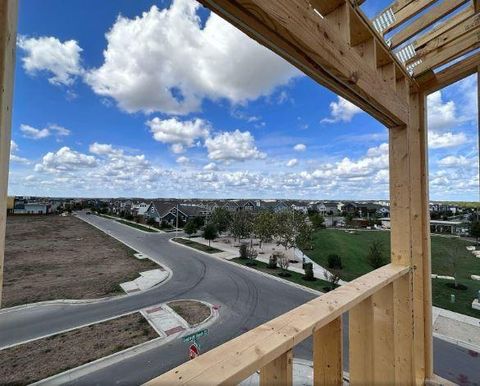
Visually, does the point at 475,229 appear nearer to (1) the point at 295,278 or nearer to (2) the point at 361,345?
A: (1) the point at 295,278

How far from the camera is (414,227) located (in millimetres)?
2207

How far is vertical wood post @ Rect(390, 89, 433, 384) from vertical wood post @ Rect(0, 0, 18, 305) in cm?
225

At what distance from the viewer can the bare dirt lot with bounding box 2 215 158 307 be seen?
1107cm

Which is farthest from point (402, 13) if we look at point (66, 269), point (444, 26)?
point (66, 269)

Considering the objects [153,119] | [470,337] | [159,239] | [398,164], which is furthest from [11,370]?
[159,239]

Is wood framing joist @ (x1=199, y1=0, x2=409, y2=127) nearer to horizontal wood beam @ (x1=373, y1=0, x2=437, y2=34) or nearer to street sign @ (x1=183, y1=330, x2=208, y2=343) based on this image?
horizontal wood beam @ (x1=373, y1=0, x2=437, y2=34)

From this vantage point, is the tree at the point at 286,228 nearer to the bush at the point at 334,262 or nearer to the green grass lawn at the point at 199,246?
the bush at the point at 334,262

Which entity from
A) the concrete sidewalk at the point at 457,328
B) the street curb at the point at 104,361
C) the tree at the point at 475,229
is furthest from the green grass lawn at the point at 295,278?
the tree at the point at 475,229

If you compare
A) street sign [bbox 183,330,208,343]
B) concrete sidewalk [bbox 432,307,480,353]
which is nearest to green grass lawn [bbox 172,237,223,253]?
concrete sidewalk [bbox 432,307,480,353]

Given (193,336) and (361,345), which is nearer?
(361,345)

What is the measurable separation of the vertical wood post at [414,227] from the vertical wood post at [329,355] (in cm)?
Answer: 112

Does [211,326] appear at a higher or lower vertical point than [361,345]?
lower

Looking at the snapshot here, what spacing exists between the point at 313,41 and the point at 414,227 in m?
1.80

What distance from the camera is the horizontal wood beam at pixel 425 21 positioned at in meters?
1.75
